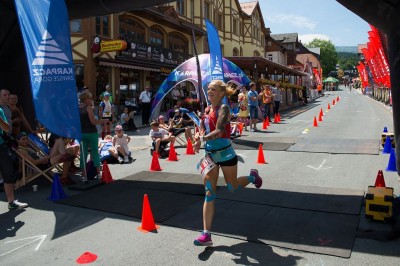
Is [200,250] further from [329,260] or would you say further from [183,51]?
[183,51]

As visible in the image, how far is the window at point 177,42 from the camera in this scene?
29781 millimetres

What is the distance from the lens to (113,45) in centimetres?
1930

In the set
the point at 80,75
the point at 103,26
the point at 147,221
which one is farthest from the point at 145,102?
the point at 147,221

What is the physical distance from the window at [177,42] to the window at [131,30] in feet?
13.4

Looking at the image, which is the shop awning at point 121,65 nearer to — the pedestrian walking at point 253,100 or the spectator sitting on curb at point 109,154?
the pedestrian walking at point 253,100

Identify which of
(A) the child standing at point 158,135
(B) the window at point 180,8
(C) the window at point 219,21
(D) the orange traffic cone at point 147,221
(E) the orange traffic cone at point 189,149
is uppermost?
(C) the window at point 219,21

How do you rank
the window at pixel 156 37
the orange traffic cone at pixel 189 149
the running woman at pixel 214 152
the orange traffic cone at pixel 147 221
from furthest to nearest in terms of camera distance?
the window at pixel 156 37
the orange traffic cone at pixel 189 149
the orange traffic cone at pixel 147 221
the running woman at pixel 214 152

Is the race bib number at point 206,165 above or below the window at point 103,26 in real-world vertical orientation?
below

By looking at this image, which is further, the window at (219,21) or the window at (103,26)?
the window at (219,21)

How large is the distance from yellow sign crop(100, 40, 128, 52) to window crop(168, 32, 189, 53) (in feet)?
33.6

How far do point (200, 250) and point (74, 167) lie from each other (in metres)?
5.21

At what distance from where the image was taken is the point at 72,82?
6344 millimetres

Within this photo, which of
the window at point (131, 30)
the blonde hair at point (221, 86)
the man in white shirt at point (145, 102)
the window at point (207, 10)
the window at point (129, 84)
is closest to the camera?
the blonde hair at point (221, 86)

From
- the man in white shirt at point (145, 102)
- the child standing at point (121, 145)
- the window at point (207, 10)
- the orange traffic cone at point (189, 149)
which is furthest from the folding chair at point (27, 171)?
the window at point (207, 10)
